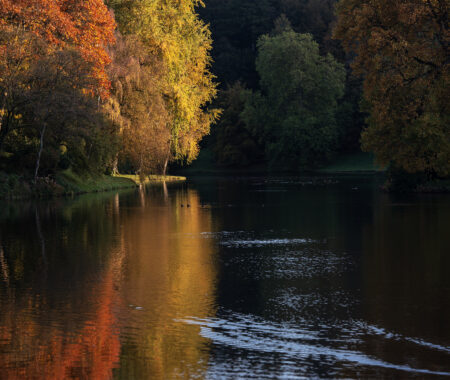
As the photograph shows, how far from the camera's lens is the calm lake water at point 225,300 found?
8070 mm

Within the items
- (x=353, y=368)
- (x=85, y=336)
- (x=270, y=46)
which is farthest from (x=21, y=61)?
(x=270, y=46)

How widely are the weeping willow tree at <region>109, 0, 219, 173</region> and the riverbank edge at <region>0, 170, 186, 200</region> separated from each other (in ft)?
28.8

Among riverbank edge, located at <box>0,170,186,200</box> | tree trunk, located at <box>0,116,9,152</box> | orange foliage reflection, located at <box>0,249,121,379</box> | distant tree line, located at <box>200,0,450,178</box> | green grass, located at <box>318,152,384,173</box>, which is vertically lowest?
orange foliage reflection, located at <box>0,249,121,379</box>

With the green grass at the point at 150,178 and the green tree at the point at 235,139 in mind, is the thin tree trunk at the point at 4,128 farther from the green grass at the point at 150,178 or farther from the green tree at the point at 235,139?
the green tree at the point at 235,139

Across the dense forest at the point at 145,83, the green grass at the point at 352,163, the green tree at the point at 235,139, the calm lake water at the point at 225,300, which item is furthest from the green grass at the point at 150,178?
the green tree at the point at 235,139

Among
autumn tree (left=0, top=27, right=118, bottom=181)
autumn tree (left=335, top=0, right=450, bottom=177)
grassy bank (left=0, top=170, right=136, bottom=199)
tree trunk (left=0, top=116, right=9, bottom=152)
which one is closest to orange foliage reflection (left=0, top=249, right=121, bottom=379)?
autumn tree (left=335, top=0, right=450, bottom=177)

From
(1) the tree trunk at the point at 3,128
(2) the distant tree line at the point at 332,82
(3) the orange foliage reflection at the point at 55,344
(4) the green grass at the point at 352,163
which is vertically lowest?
(3) the orange foliage reflection at the point at 55,344

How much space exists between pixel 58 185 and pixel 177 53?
20.0 metres

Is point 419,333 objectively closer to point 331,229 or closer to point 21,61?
point 331,229

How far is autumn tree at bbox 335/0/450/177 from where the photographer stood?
112 ft

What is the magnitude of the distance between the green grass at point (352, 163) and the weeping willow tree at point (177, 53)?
27.1 meters

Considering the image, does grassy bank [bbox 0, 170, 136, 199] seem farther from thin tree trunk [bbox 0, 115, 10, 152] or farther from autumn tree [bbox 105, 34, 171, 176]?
autumn tree [bbox 105, 34, 171, 176]

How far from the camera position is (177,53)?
58031 mm

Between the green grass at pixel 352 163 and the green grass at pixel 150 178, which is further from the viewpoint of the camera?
the green grass at pixel 352 163
